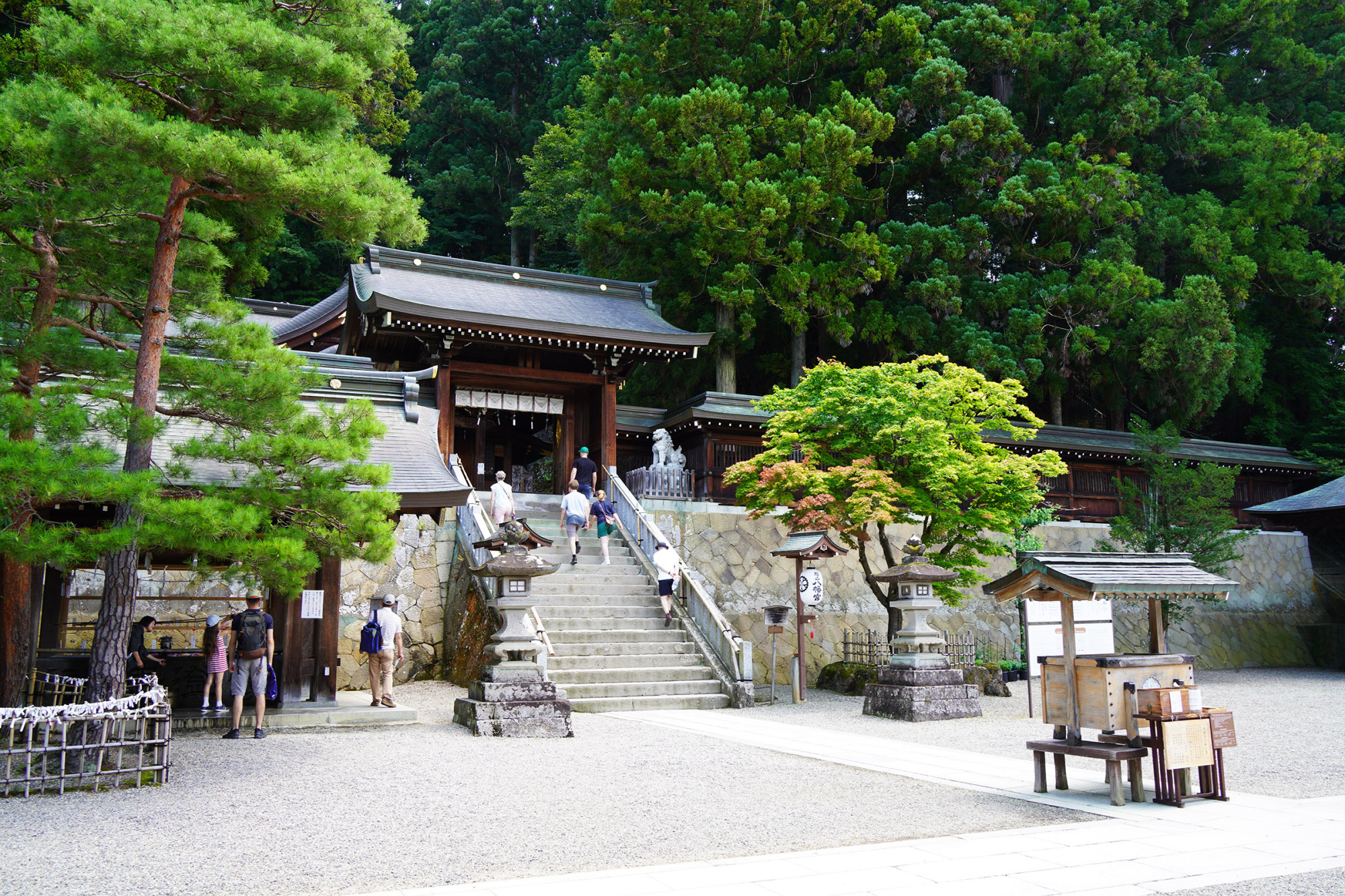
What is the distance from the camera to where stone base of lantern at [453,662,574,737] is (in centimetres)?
995

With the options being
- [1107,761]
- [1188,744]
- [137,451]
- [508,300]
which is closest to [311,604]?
[137,451]

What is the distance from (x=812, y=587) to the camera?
13352mm

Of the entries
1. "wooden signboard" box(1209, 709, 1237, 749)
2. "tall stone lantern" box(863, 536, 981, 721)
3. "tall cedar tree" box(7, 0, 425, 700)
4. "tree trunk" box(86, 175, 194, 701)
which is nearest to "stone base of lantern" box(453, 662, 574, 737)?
"tree trunk" box(86, 175, 194, 701)

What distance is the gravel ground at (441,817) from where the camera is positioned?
473 centimetres

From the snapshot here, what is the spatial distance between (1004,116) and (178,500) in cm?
2191

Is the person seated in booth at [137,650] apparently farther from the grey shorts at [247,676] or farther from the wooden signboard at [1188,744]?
the wooden signboard at [1188,744]

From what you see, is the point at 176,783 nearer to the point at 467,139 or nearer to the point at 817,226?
the point at 817,226

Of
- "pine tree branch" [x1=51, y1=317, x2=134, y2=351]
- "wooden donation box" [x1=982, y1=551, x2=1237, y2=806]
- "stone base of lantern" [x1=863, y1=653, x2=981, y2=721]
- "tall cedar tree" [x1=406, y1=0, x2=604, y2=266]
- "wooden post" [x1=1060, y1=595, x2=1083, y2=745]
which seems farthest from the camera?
"tall cedar tree" [x1=406, y1=0, x2=604, y2=266]

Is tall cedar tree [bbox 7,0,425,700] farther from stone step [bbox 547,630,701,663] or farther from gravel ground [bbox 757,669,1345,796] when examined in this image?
gravel ground [bbox 757,669,1345,796]

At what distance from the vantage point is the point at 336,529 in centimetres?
823

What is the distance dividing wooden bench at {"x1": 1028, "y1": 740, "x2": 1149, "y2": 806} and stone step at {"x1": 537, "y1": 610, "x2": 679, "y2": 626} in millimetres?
7480

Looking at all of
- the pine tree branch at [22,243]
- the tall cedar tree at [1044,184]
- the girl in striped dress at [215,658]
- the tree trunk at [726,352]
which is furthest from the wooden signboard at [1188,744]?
the tree trunk at [726,352]

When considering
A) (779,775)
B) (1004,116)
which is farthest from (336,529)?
(1004,116)

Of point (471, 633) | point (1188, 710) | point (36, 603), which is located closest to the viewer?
point (1188, 710)
